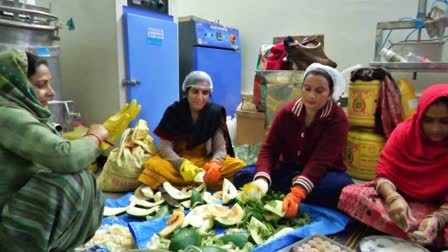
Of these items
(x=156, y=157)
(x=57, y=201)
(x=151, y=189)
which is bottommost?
(x=151, y=189)

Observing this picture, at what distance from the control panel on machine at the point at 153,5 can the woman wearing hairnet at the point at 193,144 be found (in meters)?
0.76

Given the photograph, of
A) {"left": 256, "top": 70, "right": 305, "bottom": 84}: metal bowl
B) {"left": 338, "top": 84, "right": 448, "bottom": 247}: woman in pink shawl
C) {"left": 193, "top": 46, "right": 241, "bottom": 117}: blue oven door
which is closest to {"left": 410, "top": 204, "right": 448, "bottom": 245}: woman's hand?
{"left": 338, "top": 84, "right": 448, "bottom": 247}: woman in pink shawl

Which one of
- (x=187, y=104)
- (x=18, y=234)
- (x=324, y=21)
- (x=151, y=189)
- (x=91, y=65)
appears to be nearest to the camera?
(x=18, y=234)

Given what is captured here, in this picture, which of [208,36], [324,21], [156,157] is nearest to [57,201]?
[156,157]

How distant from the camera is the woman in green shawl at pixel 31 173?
79 centimetres

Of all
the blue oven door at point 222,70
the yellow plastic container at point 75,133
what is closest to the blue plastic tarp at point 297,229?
the yellow plastic container at point 75,133

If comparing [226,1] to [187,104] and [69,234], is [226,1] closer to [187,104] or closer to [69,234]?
[187,104]

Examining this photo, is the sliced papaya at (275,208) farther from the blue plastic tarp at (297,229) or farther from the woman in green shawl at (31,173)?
the woman in green shawl at (31,173)

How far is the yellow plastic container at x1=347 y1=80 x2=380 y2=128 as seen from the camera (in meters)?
2.00

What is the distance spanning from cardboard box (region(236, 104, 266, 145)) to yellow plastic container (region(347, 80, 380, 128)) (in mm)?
669

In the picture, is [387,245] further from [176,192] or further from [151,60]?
[151,60]

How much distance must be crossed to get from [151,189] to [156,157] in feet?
0.61

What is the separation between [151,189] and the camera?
5.60 feet

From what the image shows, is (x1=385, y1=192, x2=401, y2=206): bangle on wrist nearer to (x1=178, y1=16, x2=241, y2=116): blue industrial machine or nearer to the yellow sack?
the yellow sack
